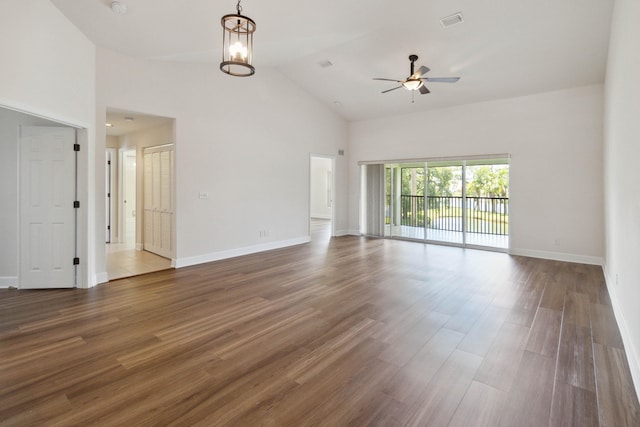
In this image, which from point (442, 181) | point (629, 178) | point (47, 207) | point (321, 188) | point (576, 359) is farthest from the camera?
point (321, 188)

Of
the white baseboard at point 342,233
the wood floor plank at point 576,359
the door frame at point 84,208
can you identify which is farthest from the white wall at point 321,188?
the wood floor plank at point 576,359

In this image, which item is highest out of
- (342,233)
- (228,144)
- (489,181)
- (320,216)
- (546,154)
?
(228,144)

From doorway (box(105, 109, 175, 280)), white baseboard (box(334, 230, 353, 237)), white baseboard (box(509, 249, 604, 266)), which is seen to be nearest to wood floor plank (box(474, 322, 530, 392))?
white baseboard (box(509, 249, 604, 266))

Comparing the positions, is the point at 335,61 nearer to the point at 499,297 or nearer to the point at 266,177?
the point at 266,177

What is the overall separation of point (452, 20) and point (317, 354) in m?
4.76

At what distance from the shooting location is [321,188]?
1399 cm

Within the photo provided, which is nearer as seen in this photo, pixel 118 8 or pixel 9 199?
pixel 118 8

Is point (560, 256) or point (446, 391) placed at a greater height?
point (560, 256)

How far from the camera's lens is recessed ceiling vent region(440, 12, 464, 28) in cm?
446

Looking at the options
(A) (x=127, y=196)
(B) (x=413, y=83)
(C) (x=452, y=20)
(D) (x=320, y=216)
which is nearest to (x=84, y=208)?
(A) (x=127, y=196)

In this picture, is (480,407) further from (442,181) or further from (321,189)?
(321,189)

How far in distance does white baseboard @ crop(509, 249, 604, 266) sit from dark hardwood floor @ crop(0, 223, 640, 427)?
141cm

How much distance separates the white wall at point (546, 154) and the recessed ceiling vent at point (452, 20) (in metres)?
2.77

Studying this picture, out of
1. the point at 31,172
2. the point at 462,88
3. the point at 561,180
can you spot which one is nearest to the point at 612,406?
the point at 561,180
